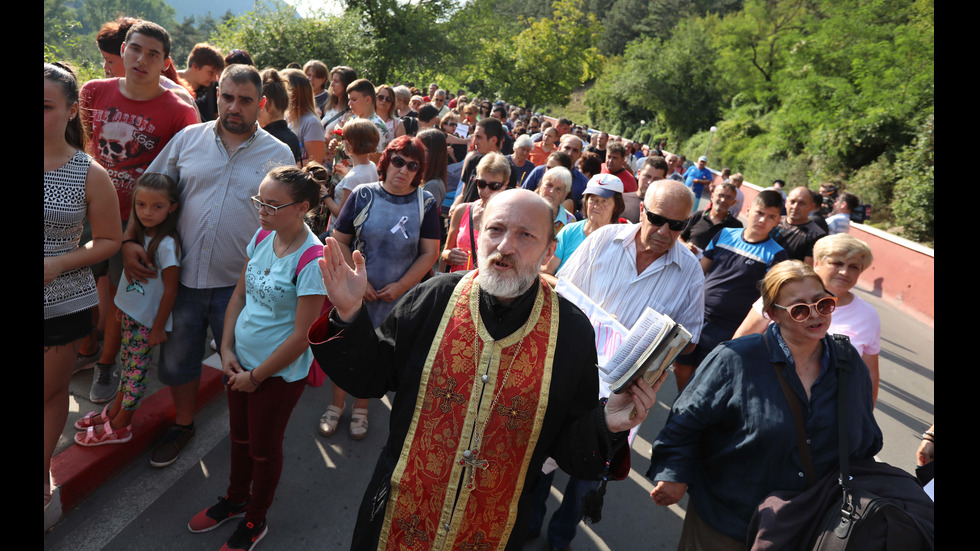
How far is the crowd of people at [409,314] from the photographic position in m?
1.97

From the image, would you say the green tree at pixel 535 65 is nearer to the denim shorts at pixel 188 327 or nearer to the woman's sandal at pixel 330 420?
the woman's sandal at pixel 330 420

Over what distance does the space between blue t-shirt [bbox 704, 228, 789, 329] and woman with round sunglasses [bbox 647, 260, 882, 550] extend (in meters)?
2.03

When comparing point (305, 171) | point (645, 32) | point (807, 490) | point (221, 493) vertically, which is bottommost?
point (221, 493)

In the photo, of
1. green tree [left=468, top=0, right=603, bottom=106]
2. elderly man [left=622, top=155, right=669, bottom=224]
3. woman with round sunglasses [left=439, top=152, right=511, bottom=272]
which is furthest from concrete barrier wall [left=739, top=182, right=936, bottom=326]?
green tree [left=468, top=0, right=603, bottom=106]

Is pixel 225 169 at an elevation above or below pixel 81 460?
above

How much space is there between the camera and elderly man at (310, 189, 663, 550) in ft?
6.35

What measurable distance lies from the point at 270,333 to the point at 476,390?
4.42 ft

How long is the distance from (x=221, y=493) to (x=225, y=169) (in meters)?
1.89

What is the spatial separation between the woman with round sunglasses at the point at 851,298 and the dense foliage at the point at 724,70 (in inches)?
280

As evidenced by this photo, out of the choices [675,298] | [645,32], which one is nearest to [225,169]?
[675,298]

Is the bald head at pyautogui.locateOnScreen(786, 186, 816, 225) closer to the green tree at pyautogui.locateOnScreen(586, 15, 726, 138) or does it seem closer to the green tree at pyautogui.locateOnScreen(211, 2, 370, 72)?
the green tree at pyautogui.locateOnScreen(211, 2, 370, 72)

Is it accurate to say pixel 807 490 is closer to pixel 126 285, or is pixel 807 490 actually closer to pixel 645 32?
pixel 126 285

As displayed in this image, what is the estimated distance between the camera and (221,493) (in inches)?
130

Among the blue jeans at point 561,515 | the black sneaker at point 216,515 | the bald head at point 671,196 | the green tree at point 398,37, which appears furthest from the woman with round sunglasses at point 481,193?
the green tree at point 398,37
